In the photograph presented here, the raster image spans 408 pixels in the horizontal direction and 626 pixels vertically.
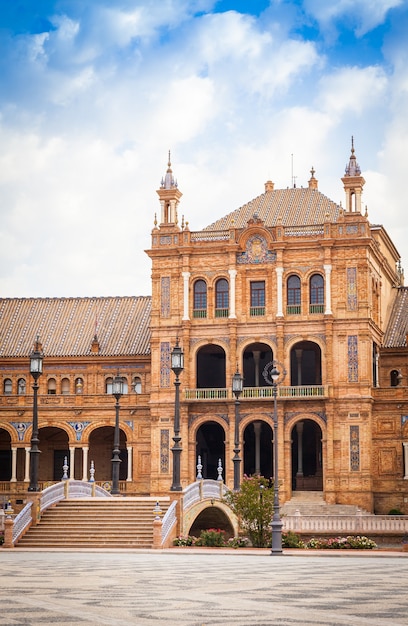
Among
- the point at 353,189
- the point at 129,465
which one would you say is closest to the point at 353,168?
the point at 353,189

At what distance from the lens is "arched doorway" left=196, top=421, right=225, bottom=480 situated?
68000 millimetres

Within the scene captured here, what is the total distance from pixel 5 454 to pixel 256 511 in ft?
111

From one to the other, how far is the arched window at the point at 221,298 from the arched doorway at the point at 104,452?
394 inches

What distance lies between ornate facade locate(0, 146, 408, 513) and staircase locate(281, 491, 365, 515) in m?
0.64

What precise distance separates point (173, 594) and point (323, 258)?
47154 mm

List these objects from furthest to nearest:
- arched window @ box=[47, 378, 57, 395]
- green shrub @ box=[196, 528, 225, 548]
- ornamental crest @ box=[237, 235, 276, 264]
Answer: arched window @ box=[47, 378, 57, 395] < ornamental crest @ box=[237, 235, 276, 264] < green shrub @ box=[196, 528, 225, 548]

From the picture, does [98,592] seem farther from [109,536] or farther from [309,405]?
[309,405]

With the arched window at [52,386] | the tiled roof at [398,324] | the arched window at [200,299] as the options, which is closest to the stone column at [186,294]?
the arched window at [200,299]

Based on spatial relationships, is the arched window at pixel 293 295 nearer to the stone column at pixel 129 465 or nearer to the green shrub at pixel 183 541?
the stone column at pixel 129 465

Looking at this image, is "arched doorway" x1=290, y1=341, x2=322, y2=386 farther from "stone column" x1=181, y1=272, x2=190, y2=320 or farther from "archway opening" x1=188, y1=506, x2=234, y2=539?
"archway opening" x1=188, y1=506, x2=234, y2=539

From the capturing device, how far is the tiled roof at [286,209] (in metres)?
68.0

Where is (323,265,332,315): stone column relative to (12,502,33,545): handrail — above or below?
above

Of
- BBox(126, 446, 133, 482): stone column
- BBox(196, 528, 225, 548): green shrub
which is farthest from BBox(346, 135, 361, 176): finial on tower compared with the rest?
BBox(196, 528, 225, 548): green shrub

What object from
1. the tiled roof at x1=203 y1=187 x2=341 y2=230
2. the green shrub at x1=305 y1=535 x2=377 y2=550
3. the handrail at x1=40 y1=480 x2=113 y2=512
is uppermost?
the tiled roof at x1=203 y1=187 x2=341 y2=230
